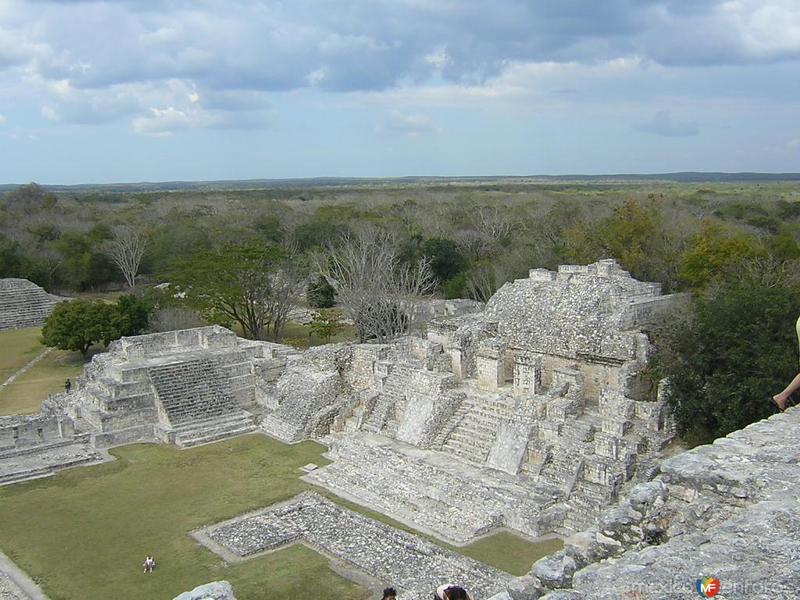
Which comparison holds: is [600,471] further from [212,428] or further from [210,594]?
[212,428]

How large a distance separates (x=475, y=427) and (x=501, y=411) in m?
0.59

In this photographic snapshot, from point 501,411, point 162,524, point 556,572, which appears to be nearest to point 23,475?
point 162,524

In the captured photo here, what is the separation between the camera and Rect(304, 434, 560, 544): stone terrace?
1092cm

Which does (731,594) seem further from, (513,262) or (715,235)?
(513,262)

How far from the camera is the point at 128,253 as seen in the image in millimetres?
38312

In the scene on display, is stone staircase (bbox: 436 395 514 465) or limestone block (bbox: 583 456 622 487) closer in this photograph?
limestone block (bbox: 583 456 622 487)

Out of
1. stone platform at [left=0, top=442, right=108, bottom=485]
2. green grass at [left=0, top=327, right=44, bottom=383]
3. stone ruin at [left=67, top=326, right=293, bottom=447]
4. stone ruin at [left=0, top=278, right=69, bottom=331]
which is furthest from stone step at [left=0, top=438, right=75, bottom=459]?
stone ruin at [left=0, top=278, right=69, bottom=331]

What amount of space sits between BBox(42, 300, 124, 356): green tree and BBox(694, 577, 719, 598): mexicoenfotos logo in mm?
22207

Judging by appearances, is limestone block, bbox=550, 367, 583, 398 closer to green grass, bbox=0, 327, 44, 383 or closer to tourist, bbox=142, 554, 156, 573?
tourist, bbox=142, 554, 156, 573

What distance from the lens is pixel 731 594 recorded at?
A: 4055 mm

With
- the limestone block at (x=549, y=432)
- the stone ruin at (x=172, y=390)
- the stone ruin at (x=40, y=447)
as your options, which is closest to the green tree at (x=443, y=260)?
the stone ruin at (x=172, y=390)

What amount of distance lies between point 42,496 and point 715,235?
17.8m

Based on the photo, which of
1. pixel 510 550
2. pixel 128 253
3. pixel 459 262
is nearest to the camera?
pixel 510 550

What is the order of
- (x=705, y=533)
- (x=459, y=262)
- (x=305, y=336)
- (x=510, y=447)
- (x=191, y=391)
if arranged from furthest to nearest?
(x=459, y=262) → (x=305, y=336) → (x=191, y=391) → (x=510, y=447) → (x=705, y=533)
